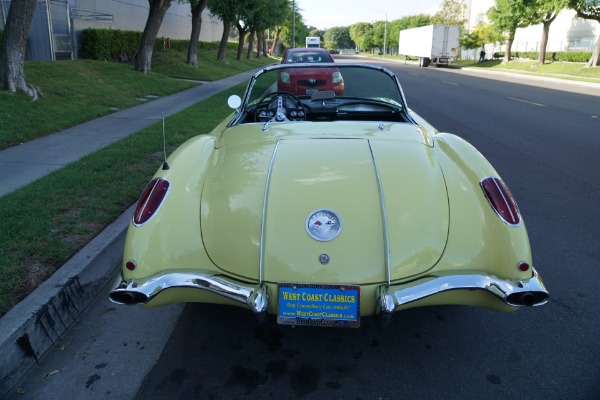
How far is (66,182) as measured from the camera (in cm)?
512

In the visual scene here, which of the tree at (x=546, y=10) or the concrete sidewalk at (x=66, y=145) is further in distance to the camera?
the tree at (x=546, y=10)

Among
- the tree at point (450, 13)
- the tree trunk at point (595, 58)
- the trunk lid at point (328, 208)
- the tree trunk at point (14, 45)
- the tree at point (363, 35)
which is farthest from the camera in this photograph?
the tree at point (363, 35)

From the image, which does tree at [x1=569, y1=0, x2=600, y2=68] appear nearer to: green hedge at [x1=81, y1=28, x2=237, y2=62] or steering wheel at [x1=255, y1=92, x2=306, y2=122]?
green hedge at [x1=81, y1=28, x2=237, y2=62]

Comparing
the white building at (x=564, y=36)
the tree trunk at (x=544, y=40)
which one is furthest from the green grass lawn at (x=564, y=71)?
the white building at (x=564, y=36)

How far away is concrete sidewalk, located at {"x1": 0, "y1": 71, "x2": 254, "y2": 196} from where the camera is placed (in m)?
5.56

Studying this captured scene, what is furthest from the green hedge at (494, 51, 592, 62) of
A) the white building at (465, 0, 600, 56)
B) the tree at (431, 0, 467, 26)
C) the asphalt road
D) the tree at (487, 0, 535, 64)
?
the asphalt road

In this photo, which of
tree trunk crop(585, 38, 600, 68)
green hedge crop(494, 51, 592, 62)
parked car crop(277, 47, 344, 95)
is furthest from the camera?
green hedge crop(494, 51, 592, 62)

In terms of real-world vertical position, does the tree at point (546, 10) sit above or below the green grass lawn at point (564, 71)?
above

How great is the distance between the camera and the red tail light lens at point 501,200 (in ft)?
8.56

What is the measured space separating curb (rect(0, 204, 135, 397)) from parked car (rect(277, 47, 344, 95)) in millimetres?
2277

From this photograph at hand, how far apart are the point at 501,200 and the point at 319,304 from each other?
122 centimetres

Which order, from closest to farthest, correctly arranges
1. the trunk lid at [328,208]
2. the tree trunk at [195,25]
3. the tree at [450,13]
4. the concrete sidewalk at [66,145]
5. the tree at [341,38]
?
the trunk lid at [328,208] < the concrete sidewalk at [66,145] < the tree trunk at [195,25] < the tree at [450,13] < the tree at [341,38]

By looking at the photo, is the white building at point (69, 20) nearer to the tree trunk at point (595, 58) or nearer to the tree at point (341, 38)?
the tree trunk at point (595, 58)

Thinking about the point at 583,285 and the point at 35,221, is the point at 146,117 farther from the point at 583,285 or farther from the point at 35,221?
the point at 583,285
